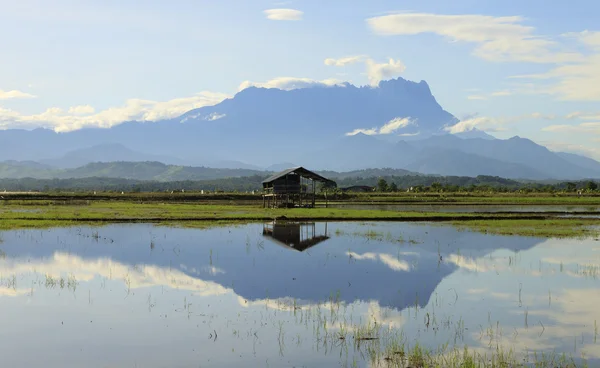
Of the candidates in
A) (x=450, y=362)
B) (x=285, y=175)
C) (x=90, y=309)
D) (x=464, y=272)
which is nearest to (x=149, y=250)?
(x=90, y=309)

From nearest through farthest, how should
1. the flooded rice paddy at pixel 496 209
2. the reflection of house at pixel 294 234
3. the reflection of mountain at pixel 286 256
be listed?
the reflection of mountain at pixel 286 256, the reflection of house at pixel 294 234, the flooded rice paddy at pixel 496 209

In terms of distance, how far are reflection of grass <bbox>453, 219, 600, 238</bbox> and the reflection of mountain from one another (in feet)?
8.56

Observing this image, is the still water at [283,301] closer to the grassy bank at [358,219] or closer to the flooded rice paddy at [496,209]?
the grassy bank at [358,219]

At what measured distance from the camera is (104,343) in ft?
47.4

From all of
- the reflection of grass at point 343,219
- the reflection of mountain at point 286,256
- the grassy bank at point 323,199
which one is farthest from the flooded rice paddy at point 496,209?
the reflection of mountain at point 286,256

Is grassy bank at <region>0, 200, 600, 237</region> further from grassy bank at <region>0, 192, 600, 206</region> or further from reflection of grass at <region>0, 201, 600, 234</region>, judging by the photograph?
grassy bank at <region>0, 192, 600, 206</region>

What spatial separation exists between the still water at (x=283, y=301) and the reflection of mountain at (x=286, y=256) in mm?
93

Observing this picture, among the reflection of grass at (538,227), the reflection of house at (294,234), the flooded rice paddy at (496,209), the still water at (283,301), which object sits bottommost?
the still water at (283,301)

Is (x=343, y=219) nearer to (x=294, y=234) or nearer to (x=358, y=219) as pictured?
(x=358, y=219)

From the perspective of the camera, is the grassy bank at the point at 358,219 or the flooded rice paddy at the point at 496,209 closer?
the grassy bank at the point at 358,219

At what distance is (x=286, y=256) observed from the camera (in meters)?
28.3

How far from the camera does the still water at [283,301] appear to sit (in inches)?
550

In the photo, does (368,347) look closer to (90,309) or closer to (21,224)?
(90,309)

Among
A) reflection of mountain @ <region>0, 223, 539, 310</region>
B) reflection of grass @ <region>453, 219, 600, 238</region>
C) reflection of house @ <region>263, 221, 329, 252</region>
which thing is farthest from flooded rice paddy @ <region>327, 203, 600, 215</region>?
reflection of mountain @ <region>0, 223, 539, 310</region>
